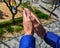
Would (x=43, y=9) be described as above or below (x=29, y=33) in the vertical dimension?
below

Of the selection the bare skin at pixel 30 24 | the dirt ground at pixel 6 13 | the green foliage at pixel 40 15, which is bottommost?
the green foliage at pixel 40 15

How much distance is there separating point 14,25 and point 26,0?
11.2ft

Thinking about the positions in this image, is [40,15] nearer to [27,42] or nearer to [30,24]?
[30,24]

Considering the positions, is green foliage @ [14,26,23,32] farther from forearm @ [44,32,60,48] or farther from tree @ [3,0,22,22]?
forearm @ [44,32,60,48]

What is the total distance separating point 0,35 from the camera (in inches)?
320

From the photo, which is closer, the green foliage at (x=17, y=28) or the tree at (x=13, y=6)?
the green foliage at (x=17, y=28)

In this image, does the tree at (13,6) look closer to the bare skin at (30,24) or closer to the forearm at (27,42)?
the bare skin at (30,24)

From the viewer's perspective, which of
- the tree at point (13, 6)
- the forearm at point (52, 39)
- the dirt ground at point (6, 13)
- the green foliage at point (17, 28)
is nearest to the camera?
the forearm at point (52, 39)

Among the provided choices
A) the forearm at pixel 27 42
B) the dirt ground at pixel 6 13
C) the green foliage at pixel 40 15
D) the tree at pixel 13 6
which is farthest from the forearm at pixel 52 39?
the green foliage at pixel 40 15

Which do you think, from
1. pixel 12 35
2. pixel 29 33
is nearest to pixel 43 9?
pixel 12 35

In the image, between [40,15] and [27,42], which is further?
[40,15]

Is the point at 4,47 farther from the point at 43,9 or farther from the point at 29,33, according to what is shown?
the point at 29,33

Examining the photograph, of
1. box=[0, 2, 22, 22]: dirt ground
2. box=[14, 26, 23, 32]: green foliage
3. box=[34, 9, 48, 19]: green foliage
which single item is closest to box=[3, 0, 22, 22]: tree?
box=[0, 2, 22, 22]: dirt ground

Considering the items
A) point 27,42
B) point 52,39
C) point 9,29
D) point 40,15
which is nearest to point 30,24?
point 27,42
